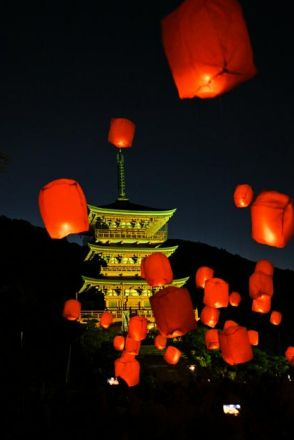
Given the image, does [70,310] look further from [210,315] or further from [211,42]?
[211,42]

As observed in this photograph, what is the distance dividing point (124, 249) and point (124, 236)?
2.31ft

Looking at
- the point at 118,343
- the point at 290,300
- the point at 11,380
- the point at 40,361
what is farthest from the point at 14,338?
the point at 290,300

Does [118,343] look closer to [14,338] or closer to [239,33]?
[14,338]

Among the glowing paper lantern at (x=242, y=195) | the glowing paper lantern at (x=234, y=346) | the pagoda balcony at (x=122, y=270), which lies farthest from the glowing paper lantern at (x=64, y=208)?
the pagoda balcony at (x=122, y=270)

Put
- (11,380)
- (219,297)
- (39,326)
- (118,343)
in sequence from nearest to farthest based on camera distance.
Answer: (11,380), (219,297), (39,326), (118,343)

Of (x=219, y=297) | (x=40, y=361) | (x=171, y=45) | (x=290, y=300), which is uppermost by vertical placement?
(x=171, y=45)

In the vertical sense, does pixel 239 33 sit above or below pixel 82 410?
above

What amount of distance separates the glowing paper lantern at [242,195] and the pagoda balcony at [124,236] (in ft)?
46.7

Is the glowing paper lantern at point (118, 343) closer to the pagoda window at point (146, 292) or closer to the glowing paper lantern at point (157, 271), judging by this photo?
the glowing paper lantern at point (157, 271)

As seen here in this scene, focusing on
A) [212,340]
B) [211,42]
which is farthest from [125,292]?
[211,42]

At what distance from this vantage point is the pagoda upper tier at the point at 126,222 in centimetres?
2083

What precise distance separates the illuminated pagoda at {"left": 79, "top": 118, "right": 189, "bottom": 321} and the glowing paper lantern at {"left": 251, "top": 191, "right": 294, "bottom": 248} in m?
16.0

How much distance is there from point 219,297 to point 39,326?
407cm

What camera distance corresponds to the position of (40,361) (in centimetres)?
979
